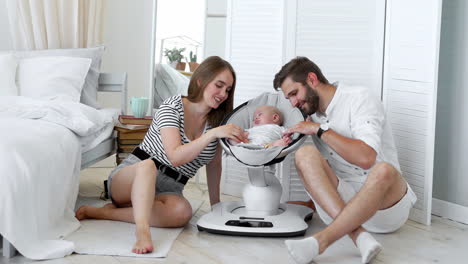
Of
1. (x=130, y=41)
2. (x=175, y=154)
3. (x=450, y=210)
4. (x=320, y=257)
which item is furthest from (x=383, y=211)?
(x=130, y=41)

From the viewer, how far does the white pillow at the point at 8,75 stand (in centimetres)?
352

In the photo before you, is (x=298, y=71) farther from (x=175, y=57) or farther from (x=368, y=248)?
(x=175, y=57)

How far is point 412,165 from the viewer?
127 inches

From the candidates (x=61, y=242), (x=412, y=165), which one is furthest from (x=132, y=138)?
(x=412, y=165)

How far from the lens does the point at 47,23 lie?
4148mm

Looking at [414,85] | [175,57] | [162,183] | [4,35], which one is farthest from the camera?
[4,35]

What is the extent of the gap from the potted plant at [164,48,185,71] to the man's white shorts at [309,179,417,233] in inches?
76.2

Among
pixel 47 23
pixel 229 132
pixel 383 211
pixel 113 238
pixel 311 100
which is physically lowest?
pixel 113 238

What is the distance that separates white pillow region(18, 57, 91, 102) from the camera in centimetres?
365

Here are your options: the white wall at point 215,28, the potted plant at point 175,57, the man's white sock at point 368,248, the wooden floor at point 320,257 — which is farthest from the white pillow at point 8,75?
the man's white sock at point 368,248

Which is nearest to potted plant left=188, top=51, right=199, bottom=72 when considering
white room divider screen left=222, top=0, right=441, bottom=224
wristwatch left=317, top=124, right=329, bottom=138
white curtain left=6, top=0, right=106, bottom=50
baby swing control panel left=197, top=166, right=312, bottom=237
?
white room divider screen left=222, top=0, right=441, bottom=224

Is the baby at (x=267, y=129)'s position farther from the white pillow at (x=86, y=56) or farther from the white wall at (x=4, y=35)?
the white wall at (x=4, y=35)

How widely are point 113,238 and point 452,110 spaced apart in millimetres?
2046

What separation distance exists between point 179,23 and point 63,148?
6.26 feet
